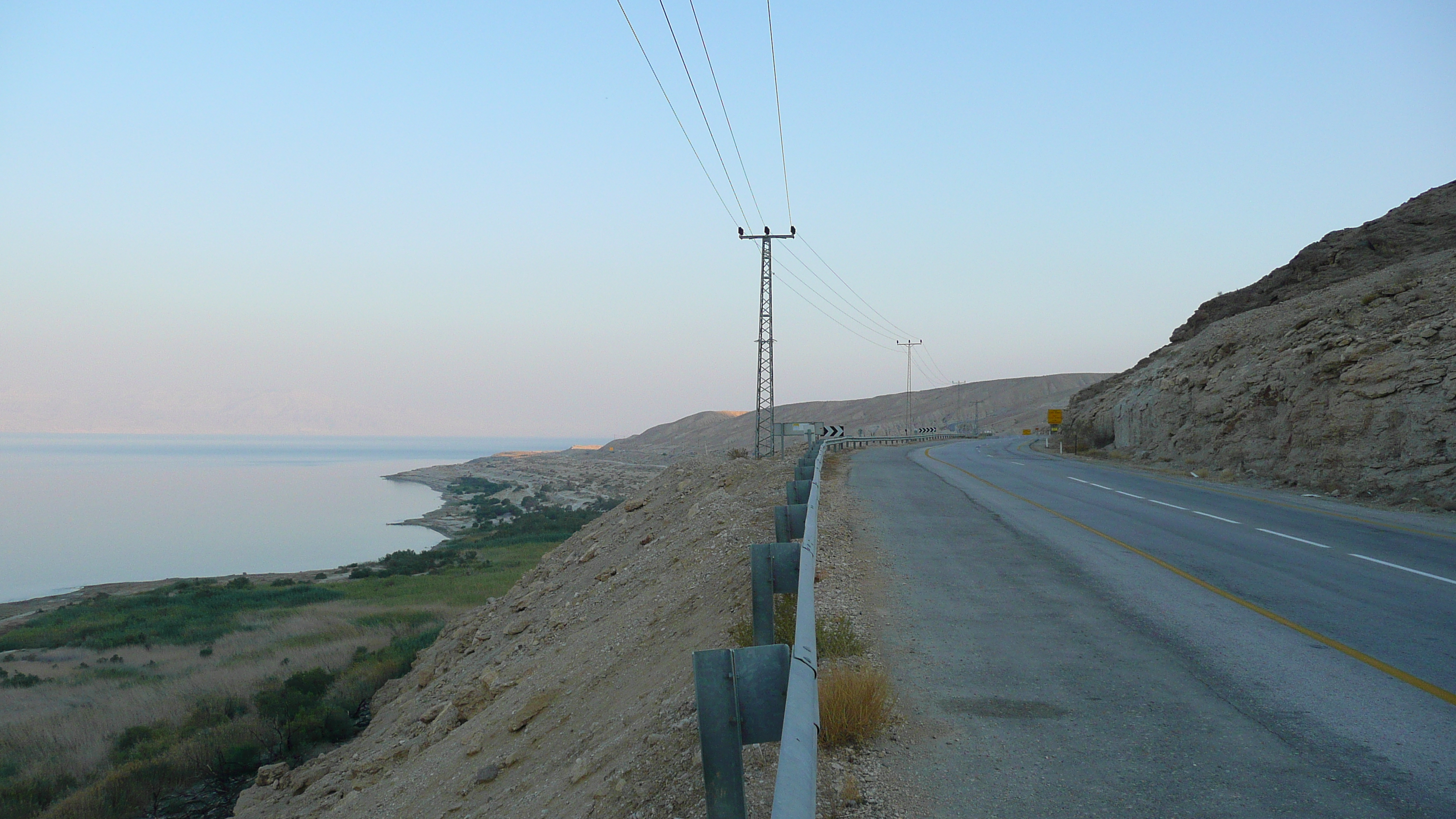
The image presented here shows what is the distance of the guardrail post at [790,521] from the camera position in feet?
24.3

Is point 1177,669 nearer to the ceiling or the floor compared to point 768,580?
nearer to the floor

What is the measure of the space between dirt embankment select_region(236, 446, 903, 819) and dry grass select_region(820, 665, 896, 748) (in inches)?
8.9

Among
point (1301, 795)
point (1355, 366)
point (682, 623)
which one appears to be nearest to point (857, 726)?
point (1301, 795)

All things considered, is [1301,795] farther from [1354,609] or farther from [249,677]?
[249,677]

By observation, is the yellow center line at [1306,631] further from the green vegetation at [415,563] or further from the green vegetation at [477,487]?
the green vegetation at [477,487]

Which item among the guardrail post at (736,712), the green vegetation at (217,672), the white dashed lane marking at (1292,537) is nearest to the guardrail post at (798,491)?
the guardrail post at (736,712)

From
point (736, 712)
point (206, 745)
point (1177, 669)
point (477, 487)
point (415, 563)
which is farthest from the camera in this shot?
point (477, 487)

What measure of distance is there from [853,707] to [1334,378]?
23155 mm

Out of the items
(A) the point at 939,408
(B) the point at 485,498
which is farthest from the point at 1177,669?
(A) the point at 939,408

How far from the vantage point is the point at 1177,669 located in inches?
233

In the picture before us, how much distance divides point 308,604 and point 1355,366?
1515 inches

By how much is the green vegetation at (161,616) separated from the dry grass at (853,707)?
30.3 m

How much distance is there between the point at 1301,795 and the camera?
384cm

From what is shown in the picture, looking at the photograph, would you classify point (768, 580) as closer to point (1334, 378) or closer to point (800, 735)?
point (800, 735)
